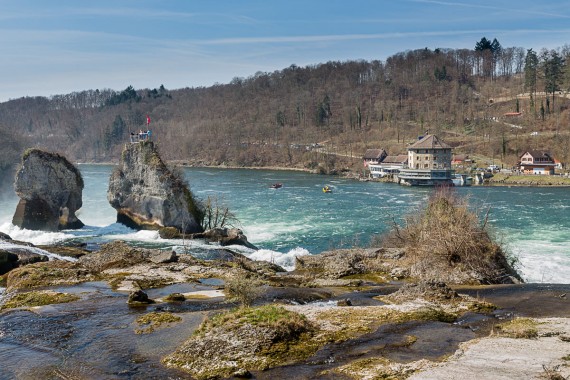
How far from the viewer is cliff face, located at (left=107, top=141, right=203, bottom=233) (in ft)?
182

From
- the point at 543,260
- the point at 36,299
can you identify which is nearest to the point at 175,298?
the point at 36,299

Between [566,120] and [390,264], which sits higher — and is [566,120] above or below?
above

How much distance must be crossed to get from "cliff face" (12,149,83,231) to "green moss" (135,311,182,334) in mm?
41333

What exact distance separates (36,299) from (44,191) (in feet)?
120

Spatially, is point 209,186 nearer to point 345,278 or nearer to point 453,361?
point 345,278

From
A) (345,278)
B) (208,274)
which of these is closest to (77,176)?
(208,274)

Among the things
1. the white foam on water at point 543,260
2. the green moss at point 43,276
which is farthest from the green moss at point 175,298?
the white foam on water at point 543,260

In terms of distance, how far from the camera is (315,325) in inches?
719

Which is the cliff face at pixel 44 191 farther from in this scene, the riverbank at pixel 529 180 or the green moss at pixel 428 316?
the riverbank at pixel 529 180

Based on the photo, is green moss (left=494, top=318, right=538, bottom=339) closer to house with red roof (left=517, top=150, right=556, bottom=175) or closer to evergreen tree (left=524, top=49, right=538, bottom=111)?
house with red roof (left=517, top=150, right=556, bottom=175)

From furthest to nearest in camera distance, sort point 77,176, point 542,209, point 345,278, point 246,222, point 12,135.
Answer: point 12,135, point 542,209, point 246,222, point 77,176, point 345,278

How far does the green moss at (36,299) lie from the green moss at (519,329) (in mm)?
18901

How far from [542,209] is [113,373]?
236 feet

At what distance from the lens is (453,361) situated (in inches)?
579
